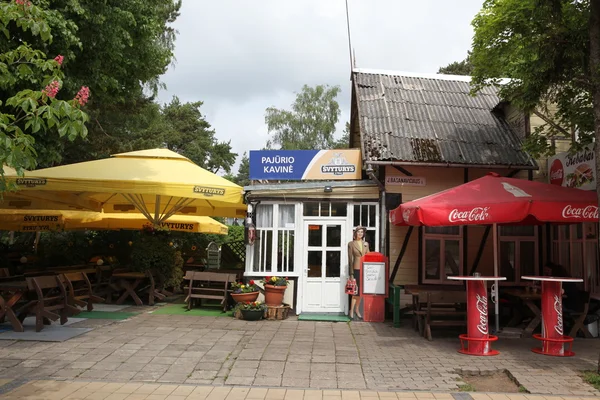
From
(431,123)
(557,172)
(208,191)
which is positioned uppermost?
(431,123)

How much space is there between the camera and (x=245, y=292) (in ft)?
33.8

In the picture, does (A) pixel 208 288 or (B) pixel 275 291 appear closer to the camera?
(B) pixel 275 291

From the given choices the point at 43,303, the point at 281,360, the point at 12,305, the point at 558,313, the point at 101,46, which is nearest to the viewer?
the point at 281,360

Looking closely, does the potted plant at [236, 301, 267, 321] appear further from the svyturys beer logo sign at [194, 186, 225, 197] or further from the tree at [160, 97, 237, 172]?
the tree at [160, 97, 237, 172]

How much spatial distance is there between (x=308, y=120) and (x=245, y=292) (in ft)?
94.7

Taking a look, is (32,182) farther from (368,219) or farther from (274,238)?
(368,219)

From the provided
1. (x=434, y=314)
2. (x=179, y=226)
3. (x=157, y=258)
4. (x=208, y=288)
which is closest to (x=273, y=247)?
(x=208, y=288)

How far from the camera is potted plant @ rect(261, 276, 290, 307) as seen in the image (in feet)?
33.7

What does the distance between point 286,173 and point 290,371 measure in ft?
18.2

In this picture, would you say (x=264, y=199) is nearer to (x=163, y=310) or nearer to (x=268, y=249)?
(x=268, y=249)

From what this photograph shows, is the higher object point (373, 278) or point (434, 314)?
point (373, 278)

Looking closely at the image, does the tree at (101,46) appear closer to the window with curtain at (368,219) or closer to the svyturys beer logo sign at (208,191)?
the svyturys beer logo sign at (208,191)

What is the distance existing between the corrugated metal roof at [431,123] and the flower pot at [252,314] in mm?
3619

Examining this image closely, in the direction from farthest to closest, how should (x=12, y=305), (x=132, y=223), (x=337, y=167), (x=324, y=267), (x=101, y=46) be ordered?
(x=132, y=223) → (x=337, y=167) → (x=324, y=267) → (x=101, y=46) → (x=12, y=305)
